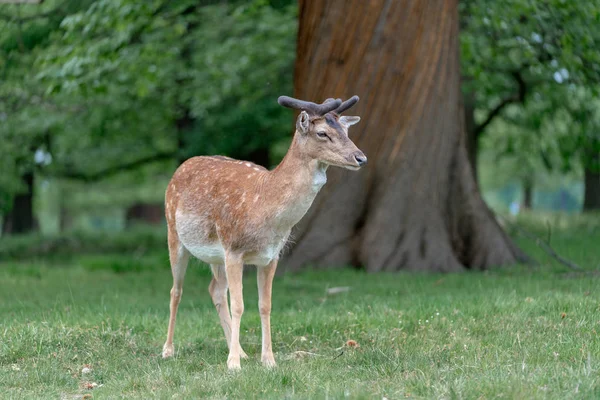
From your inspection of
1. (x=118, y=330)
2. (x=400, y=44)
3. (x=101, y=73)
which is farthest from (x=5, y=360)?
(x=101, y=73)

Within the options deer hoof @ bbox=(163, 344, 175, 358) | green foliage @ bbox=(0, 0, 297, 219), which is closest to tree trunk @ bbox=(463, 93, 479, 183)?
green foliage @ bbox=(0, 0, 297, 219)

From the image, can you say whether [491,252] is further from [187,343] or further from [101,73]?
[101,73]

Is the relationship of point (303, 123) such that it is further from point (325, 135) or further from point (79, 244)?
point (79, 244)

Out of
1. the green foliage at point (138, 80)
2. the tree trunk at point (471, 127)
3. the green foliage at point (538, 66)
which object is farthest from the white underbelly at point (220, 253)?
Result: the tree trunk at point (471, 127)

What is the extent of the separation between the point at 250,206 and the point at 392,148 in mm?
5352

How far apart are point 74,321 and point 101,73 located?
7111 mm

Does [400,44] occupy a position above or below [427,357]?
above

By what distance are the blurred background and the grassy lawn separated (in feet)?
8.02

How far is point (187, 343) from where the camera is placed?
26.0 ft

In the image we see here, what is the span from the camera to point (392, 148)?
12.1 meters

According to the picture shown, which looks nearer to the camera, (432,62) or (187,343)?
(187,343)

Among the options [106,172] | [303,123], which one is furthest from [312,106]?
[106,172]

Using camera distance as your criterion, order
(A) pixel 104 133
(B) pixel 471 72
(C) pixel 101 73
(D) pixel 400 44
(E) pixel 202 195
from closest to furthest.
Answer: (E) pixel 202 195 < (D) pixel 400 44 < (C) pixel 101 73 < (B) pixel 471 72 < (A) pixel 104 133

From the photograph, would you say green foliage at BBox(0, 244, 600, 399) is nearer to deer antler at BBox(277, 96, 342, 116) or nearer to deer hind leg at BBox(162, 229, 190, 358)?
deer hind leg at BBox(162, 229, 190, 358)
